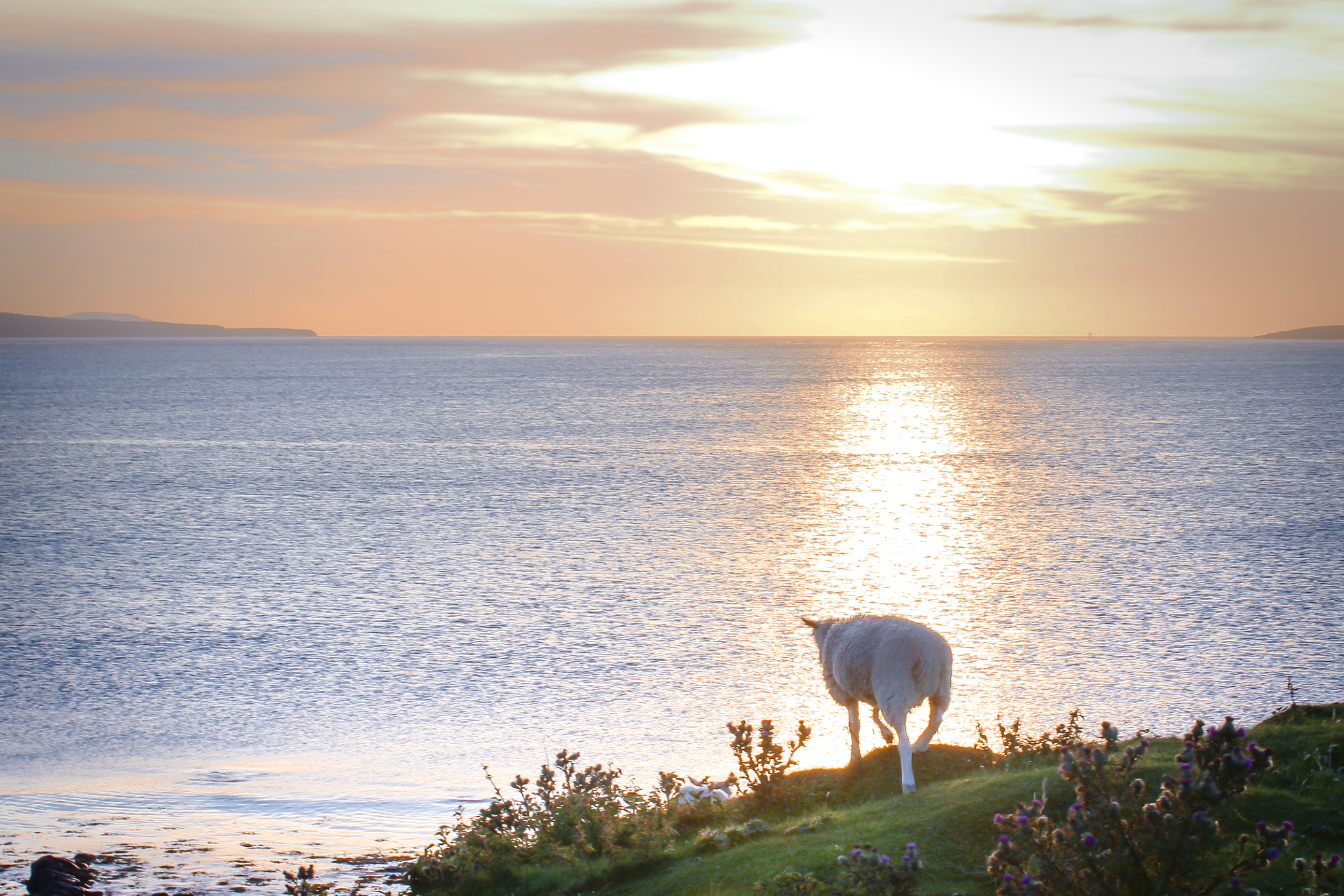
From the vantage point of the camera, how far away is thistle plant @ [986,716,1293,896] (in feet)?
21.4

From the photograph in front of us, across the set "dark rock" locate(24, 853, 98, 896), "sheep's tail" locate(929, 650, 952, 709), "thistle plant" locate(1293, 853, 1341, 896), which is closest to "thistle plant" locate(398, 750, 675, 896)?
"sheep's tail" locate(929, 650, 952, 709)

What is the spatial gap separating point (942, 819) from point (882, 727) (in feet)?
13.1

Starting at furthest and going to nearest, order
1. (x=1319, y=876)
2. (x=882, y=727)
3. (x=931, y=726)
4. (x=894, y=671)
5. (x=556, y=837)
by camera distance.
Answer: (x=882, y=727) → (x=931, y=726) → (x=894, y=671) → (x=556, y=837) → (x=1319, y=876)

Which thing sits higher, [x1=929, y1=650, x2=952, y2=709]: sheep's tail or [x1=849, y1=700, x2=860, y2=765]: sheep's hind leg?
[x1=929, y1=650, x2=952, y2=709]: sheep's tail

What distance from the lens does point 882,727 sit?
14.8 meters

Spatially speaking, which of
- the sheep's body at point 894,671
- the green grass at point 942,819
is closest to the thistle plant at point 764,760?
the green grass at point 942,819

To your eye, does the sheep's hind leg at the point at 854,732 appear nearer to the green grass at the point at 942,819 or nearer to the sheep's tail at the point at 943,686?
the green grass at the point at 942,819

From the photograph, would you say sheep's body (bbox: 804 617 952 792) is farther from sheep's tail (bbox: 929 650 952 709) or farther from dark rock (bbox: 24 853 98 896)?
dark rock (bbox: 24 853 98 896)

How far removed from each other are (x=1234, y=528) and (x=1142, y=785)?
44.5 meters

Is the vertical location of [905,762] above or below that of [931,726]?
below

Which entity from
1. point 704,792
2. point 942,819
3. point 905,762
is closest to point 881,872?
point 942,819

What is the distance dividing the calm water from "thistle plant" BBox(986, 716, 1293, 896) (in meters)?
11.2

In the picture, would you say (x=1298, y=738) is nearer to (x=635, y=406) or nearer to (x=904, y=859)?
(x=904, y=859)

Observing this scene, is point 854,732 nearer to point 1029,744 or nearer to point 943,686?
point 943,686
